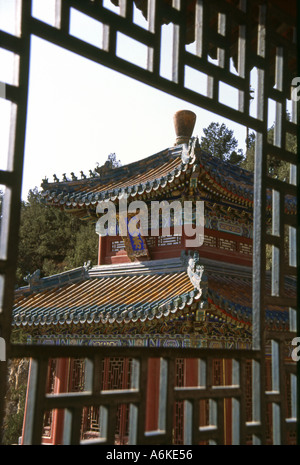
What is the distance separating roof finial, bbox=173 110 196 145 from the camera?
34.8ft

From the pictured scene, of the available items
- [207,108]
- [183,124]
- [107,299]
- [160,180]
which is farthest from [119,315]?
[207,108]

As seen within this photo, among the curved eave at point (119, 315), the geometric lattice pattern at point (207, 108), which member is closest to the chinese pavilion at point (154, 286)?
the curved eave at point (119, 315)

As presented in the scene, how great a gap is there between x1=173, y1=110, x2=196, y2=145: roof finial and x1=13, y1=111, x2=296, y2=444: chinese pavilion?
0.03m

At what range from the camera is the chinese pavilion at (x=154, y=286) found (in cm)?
779

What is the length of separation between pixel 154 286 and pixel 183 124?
3.86 meters


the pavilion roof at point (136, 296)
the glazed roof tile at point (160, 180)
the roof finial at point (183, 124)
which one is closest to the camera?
the pavilion roof at point (136, 296)

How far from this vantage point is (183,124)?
10672mm

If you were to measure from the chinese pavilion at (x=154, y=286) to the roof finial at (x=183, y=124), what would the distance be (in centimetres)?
3

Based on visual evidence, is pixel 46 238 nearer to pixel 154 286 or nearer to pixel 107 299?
pixel 107 299

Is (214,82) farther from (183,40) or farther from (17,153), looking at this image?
(17,153)

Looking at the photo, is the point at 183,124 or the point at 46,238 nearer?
the point at 183,124

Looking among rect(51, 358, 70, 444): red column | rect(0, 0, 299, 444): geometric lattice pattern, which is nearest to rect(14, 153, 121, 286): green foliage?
rect(51, 358, 70, 444): red column

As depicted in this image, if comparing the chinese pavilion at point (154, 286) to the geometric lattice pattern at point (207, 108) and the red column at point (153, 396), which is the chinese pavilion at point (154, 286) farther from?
the geometric lattice pattern at point (207, 108)

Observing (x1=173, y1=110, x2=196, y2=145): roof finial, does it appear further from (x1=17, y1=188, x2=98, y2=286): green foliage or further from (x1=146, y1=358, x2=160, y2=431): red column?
(x1=17, y1=188, x2=98, y2=286): green foliage
